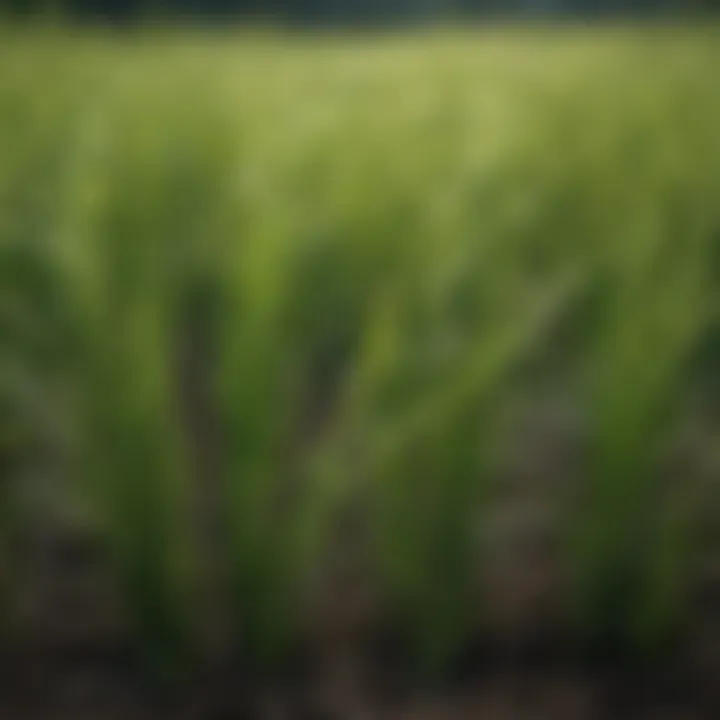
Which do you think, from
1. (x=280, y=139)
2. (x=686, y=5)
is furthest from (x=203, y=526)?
(x=686, y=5)

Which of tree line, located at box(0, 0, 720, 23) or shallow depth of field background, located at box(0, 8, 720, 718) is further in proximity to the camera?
tree line, located at box(0, 0, 720, 23)

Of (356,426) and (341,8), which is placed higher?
(341,8)

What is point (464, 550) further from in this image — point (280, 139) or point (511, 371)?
point (280, 139)

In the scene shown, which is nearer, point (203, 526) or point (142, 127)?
point (203, 526)

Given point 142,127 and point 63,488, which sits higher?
point 142,127

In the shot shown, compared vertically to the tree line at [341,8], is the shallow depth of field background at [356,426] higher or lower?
lower

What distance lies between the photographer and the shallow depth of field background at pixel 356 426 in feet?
1.28

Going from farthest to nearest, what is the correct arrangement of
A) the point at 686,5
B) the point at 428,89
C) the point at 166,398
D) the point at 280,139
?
the point at 428,89 → the point at 686,5 → the point at 280,139 → the point at 166,398

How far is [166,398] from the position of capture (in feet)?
1.28

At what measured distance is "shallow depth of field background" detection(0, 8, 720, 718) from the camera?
39cm

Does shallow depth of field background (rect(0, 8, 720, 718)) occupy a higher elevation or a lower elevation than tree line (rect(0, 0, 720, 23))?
lower

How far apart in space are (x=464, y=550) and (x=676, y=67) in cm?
42

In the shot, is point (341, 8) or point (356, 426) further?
point (341, 8)

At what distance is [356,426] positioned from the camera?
0.39 metres
